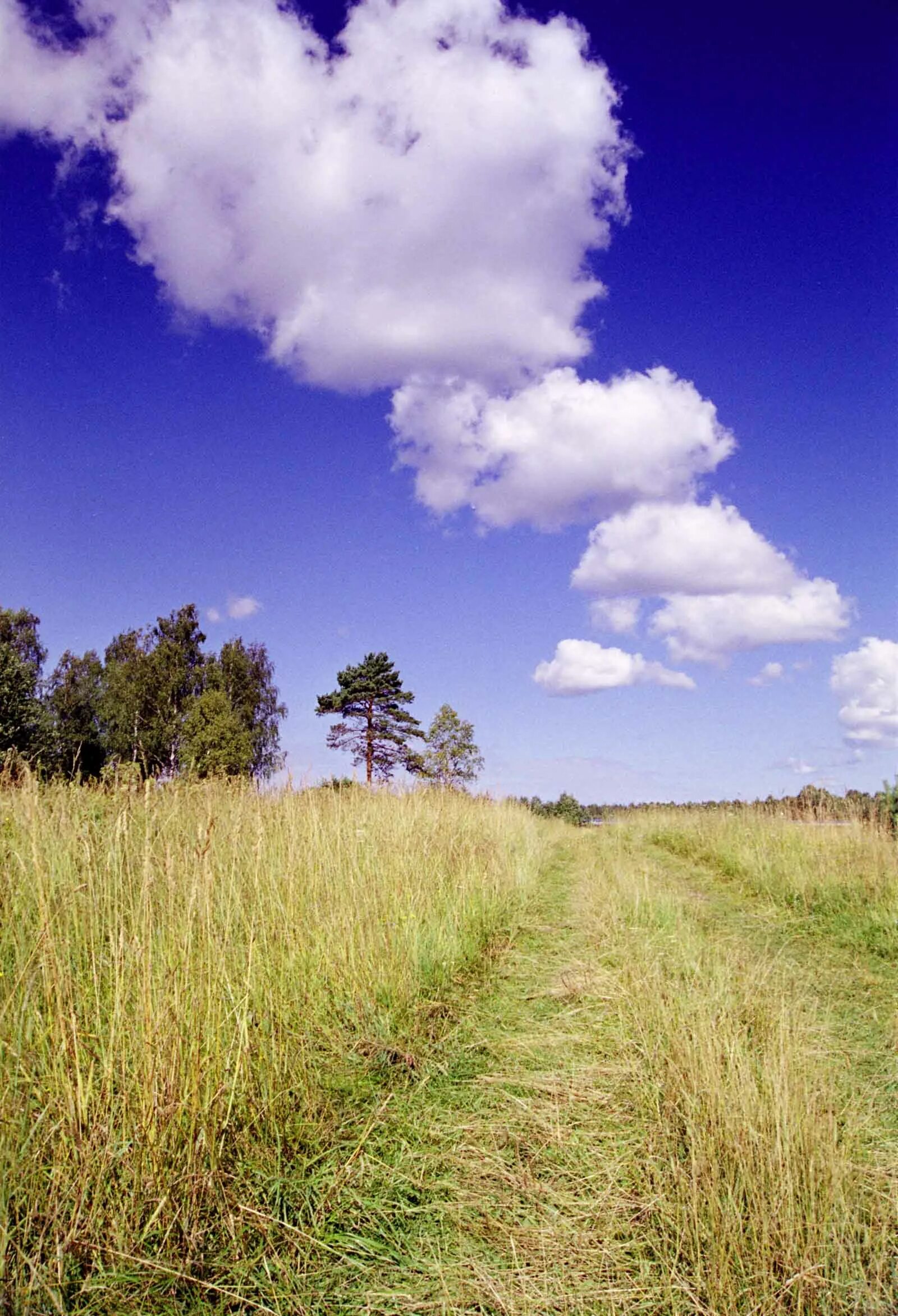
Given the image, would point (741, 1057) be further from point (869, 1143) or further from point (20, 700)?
point (20, 700)

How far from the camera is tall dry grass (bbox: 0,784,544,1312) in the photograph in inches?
78.4

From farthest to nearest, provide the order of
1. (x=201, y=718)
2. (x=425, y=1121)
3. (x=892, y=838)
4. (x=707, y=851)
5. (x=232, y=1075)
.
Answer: (x=201, y=718) < (x=707, y=851) < (x=892, y=838) < (x=425, y=1121) < (x=232, y=1075)

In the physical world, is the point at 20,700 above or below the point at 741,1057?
above

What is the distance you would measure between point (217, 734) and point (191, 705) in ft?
16.6

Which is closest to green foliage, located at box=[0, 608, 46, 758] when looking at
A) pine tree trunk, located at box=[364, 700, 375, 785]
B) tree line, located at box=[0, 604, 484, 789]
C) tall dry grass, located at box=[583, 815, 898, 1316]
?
tree line, located at box=[0, 604, 484, 789]

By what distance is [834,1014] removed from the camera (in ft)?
14.8

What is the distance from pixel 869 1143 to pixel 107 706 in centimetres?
3650

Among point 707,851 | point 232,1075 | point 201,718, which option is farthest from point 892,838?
point 201,718

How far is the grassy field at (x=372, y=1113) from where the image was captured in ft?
6.15

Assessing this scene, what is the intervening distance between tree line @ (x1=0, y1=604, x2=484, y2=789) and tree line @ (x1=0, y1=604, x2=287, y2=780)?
2.0 inches

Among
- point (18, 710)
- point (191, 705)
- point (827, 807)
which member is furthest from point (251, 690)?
point (827, 807)

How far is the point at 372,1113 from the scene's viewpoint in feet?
9.43

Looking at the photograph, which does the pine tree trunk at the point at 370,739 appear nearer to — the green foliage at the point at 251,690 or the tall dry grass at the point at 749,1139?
the green foliage at the point at 251,690

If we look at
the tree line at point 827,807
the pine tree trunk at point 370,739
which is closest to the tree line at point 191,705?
the pine tree trunk at point 370,739
